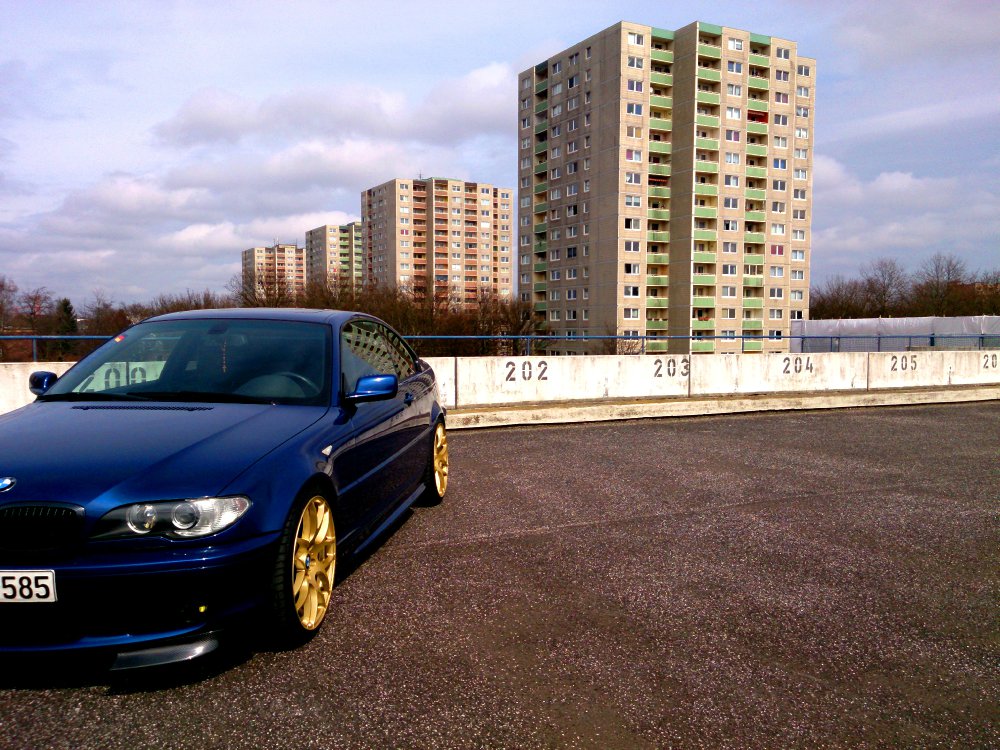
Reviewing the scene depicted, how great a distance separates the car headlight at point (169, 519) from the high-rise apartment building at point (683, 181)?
7782cm

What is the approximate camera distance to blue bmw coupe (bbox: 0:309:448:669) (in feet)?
8.53

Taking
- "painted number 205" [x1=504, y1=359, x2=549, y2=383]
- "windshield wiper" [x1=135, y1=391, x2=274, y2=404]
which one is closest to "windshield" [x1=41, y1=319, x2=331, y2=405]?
"windshield wiper" [x1=135, y1=391, x2=274, y2=404]

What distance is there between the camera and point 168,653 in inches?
105

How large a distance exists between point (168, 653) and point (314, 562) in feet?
2.57

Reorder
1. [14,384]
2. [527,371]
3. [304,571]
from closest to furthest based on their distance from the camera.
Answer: [304,571]
[14,384]
[527,371]

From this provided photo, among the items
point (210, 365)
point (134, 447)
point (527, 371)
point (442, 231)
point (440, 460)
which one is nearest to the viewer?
point (134, 447)

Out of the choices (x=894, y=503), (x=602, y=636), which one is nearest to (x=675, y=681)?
(x=602, y=636)

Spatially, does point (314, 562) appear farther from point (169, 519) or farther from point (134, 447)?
point (134, 447)

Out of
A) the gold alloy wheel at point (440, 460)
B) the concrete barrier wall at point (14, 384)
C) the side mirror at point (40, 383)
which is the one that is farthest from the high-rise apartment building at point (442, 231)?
the side mirror at point (40, 383)

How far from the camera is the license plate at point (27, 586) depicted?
255cm

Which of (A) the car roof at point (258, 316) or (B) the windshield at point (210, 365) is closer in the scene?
(B) the windshield at point (210, 365)

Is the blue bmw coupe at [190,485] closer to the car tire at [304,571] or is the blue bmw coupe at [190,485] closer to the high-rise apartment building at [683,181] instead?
the car tire at [304,571]

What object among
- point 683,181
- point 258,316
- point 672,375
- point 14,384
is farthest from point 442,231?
point 258,316

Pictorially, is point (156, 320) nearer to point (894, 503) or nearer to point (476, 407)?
point (894, 503)
